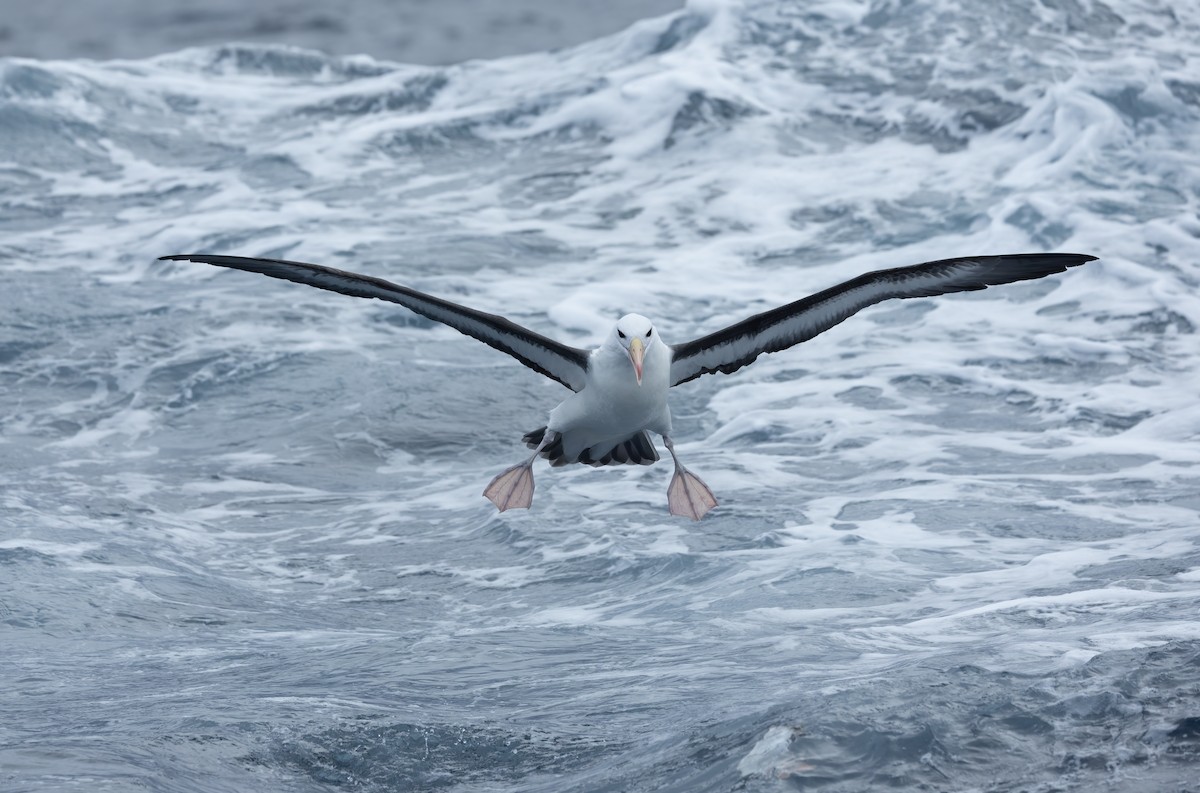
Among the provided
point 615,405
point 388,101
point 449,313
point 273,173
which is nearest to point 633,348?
point 615,405

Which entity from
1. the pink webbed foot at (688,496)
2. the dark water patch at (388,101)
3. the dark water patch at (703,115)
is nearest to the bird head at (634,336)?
the pink webbed foot at (688,496)

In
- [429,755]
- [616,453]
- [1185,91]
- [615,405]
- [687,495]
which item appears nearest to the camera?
[429,755]

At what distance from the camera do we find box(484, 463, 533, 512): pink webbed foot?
41.3ft

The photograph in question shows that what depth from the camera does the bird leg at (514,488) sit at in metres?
12.6

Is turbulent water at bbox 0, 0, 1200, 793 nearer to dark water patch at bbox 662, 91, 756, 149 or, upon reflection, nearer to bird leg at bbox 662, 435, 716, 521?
dark water patch at bbox 662, 91, 756, 149

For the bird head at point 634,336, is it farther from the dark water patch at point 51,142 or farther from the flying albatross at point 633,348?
the dark water patch at point 51,142

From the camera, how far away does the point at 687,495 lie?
1287cm

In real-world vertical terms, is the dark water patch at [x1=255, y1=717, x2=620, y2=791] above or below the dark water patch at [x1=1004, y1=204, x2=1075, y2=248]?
above

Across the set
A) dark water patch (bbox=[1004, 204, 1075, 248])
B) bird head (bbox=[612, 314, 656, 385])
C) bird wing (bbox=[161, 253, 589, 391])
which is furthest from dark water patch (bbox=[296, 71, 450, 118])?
bird head (bbox=[612, 314, 656, 385])

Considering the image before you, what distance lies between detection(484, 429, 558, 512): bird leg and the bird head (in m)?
1.28

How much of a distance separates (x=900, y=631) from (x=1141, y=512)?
3.88 metres

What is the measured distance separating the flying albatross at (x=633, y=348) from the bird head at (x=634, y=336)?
10mm

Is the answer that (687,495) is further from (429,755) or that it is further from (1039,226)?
(1039,226)

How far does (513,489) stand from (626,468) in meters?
3.91
